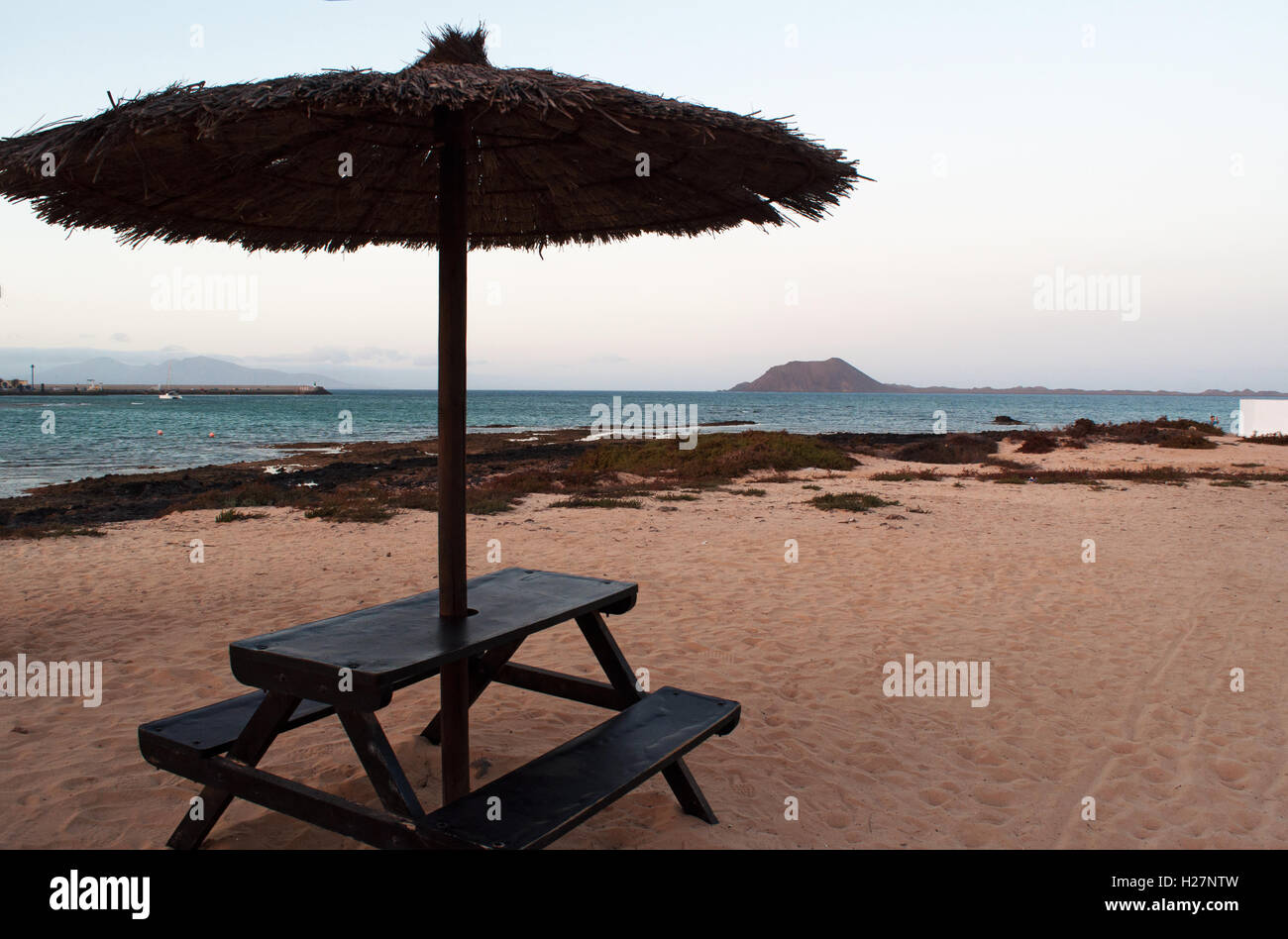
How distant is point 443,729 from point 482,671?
0.63 metres

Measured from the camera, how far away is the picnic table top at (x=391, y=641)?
8.05 ft

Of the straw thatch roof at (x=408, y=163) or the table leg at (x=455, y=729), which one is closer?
the straw thatch roof at (x=408, y=163)

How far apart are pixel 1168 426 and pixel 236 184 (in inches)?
1264

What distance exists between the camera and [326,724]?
4.30 meters

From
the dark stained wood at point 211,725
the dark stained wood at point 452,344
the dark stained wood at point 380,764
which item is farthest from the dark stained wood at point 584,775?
the dark stained wood at point 211,725

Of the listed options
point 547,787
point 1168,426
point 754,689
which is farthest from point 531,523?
point 1168,426

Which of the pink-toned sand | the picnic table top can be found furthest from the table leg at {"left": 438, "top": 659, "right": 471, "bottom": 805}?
the pink-toned sand

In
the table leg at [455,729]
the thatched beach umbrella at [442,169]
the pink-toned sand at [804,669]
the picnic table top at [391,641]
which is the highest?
the thatched beach umbrella at [442,169]

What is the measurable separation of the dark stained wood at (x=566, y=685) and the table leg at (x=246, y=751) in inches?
49.1

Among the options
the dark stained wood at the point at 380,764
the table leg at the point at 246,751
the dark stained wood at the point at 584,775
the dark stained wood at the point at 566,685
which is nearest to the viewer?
the dark stained wood at the point at 584,775

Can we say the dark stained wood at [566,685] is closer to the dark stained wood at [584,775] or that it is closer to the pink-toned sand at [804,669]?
the dark stained wood at [584,775]

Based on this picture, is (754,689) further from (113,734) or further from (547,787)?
(113,734)

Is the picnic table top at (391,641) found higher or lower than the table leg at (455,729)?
higher
